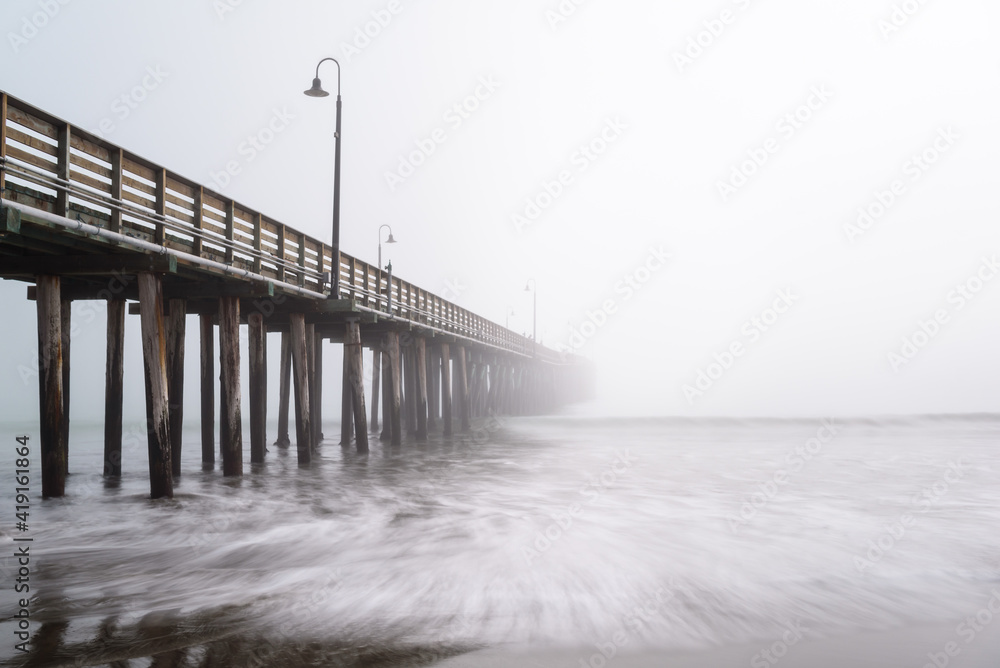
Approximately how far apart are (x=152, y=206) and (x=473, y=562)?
→ 7.26 metres

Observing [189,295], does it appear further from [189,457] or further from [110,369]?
[189,457]

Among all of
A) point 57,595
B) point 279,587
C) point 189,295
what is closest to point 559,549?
point 279,587

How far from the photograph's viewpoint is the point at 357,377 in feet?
63.1

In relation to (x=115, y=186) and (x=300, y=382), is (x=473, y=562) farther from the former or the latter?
(x=300, y=382)

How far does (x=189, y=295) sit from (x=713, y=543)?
10.1m

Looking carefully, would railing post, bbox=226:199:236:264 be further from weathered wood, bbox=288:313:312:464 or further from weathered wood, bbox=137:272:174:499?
weathered wood, bbox=288:313:312:464

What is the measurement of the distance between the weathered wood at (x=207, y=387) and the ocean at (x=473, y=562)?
1.28 metres

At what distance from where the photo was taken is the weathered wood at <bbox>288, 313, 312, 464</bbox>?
16.5 m

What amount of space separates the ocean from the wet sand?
154 mm

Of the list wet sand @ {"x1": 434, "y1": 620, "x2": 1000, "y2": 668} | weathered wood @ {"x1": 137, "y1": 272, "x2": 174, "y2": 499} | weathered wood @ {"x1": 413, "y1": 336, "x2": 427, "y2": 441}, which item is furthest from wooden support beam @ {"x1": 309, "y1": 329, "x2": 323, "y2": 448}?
wet sand @ {"x1": 434, "y1": 620, "x2": 1000, "y2": 668}

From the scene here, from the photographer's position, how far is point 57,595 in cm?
614

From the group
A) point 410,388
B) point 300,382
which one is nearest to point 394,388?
point 300,382

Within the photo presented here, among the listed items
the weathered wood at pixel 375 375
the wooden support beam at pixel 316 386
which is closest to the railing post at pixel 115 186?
the wooden support beam at pixel 316 386

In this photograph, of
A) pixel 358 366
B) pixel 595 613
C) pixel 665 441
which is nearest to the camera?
pixel 595 613
